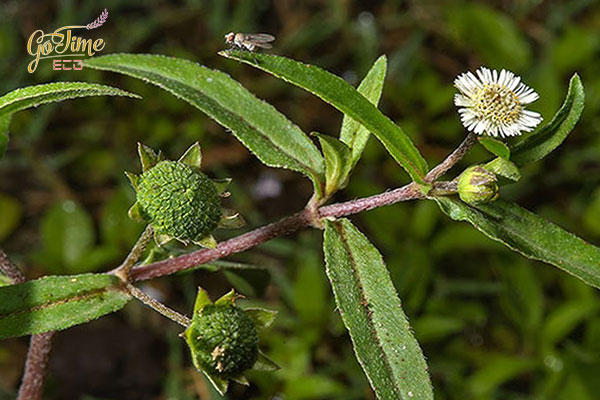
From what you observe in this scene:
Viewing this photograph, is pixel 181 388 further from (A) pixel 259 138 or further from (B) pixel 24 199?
(A) pixel 259 138

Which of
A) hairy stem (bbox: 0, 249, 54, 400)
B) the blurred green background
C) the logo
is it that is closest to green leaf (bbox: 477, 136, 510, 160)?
hairy stem (bbox: 0, 249, 54, 400)

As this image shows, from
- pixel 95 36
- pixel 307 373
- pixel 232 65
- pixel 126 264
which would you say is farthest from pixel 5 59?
pixel 126 264

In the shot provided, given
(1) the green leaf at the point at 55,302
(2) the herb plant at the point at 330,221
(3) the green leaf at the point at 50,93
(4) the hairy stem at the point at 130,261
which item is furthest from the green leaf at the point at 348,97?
(1) the green leaf at the point at 55,302

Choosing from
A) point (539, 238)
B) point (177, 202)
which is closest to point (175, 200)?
point (177, 202)

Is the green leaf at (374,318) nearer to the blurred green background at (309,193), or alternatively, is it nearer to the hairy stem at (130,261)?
the hairy stem at (130,261)

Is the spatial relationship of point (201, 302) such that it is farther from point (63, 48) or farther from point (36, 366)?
point (63, 48)
